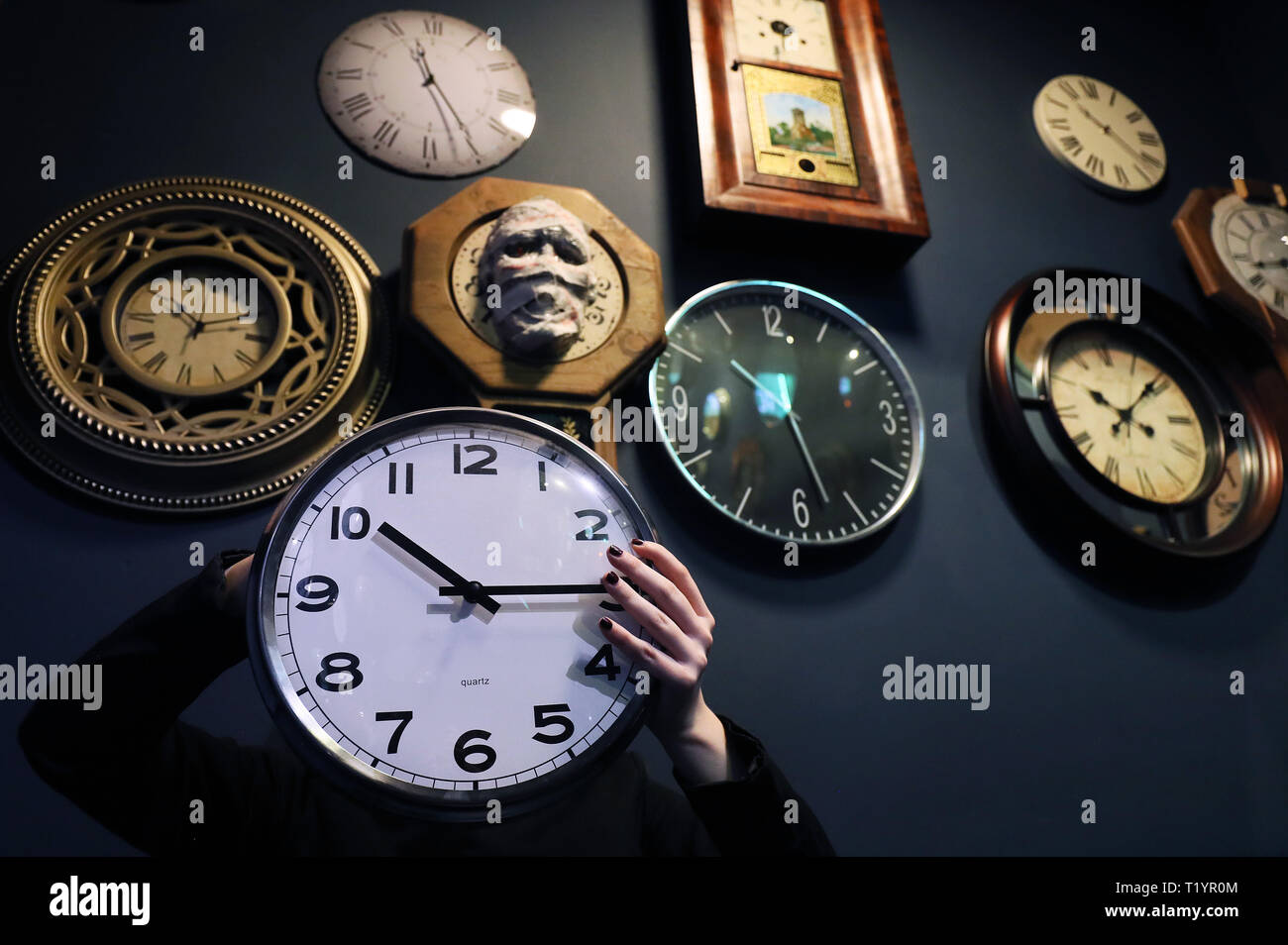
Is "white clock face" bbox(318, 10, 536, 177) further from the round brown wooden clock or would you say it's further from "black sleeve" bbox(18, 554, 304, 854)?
the round brown wooden clock

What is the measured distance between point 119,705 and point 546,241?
978 mm

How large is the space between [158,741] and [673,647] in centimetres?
69

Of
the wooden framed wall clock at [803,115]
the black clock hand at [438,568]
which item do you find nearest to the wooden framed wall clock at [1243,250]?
the wooden framed wall clock at [803,115]

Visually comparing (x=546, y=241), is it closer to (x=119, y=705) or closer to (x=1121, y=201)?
(x=119, y=705)

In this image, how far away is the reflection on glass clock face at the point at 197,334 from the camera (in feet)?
5.49

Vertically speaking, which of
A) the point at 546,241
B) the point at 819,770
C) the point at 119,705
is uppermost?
the point at 546,241

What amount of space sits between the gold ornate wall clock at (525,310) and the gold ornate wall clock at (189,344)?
0.64 ft

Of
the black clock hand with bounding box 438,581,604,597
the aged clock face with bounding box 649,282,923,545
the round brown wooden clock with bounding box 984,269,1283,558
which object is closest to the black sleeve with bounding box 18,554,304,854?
the black clock hand with bounding box 438,581,604,597

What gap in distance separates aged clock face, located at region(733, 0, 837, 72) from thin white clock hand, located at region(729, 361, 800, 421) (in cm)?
87

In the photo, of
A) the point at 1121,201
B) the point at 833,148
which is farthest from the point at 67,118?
the point at 1121,201

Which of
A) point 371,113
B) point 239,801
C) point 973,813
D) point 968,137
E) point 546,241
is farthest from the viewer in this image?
point 968,137

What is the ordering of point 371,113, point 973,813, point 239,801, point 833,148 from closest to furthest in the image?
1. point 239,801
2. point 973,813
3. point 371,113
4. point 833,148

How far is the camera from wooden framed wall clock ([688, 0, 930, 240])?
214 centimetres

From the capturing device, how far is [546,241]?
167 cm
